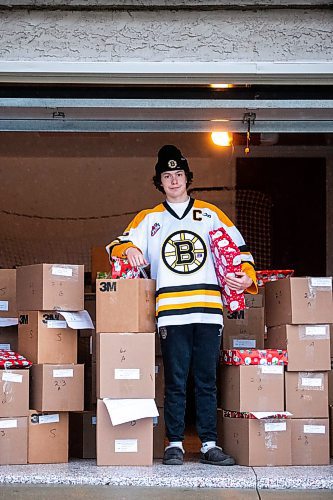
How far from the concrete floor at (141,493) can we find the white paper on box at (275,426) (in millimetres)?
524

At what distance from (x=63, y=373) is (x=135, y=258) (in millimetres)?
775

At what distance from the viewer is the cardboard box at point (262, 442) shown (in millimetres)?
5285

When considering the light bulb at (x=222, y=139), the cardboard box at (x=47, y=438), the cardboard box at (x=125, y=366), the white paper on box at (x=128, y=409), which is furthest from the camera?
the light bulb at (x=222, y=139)

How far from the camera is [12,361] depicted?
17.6 feet

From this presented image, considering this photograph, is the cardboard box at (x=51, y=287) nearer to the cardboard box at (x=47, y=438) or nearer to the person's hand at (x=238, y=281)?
the cardboard box at (x=47, y=438)

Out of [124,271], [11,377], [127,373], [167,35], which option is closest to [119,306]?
[124,271]

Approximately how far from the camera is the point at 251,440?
5.29 metres

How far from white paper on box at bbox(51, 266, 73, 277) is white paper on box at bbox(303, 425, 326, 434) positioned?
5.26ft

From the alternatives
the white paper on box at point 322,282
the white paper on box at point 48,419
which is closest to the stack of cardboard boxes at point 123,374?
the white paper on box at point 48,419

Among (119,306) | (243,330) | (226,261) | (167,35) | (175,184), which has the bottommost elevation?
(243,330)

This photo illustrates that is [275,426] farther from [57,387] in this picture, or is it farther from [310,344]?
[57,387]

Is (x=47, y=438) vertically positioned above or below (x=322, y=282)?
below

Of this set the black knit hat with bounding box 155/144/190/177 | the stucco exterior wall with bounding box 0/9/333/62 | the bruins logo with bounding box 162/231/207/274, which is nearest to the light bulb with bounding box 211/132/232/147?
the black knit hat with bounding box 155/144/190/177

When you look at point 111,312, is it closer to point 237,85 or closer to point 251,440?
point 251,440
